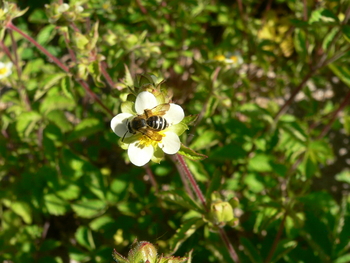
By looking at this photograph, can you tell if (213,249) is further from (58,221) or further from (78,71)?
(58,221)

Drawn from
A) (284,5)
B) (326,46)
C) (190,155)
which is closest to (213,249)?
(190,155)

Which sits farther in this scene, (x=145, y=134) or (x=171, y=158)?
(x=171, y=158)

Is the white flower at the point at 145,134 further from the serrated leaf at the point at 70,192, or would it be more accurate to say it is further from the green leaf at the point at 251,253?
the serrated leaf at the point at 70,192

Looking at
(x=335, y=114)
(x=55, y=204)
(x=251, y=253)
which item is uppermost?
(x=55, y=204)

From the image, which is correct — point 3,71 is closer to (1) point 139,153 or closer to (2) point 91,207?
(2) point 91,207

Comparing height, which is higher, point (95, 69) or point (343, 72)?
point (95, 69)

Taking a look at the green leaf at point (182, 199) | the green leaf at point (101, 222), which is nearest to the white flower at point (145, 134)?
the green leaf at point (182, 199)

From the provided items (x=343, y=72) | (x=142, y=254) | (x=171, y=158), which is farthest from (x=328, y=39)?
(x=142, y=254)
